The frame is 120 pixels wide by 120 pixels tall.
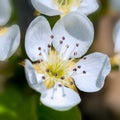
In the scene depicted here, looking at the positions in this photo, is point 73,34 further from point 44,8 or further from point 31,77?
point 31,77

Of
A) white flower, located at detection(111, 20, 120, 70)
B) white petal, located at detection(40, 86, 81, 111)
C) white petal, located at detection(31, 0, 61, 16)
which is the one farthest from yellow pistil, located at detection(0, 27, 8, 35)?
white flower, located at detection(111, 20, 120, 70)

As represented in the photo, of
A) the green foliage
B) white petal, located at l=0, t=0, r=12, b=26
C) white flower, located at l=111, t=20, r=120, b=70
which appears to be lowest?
the green foliage

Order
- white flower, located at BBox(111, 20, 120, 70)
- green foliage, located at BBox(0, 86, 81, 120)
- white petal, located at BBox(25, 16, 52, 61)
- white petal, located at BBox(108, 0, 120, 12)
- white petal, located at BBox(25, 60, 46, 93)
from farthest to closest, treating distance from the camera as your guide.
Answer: white petal, located at BBox(108, 0, 120, 12) → white flower, located at BBox(111, 20, 120, 70) → green foliage, located at BBox(0, 86, 81, 120) → white petal, located at BBox(25, 16, 52, 61) → white petal, located at BBox(25, 60, 46, 93)

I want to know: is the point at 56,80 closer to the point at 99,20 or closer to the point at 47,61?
the point at 47,61

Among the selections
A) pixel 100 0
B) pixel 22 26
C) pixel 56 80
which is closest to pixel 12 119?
pixel 56 80

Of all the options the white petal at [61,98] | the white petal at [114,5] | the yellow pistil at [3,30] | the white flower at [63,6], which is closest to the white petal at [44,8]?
the white flower at [63,6]

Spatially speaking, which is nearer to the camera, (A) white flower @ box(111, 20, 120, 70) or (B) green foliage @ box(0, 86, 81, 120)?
(B) green foliage @ box(0, 86, 81, 120)

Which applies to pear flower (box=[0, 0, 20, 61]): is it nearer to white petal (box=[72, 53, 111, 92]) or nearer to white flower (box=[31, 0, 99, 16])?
white flower (box=[31, 0, 99, 16])

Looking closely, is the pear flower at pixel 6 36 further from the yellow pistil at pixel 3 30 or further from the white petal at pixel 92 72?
the white petal at pixel 92 72
